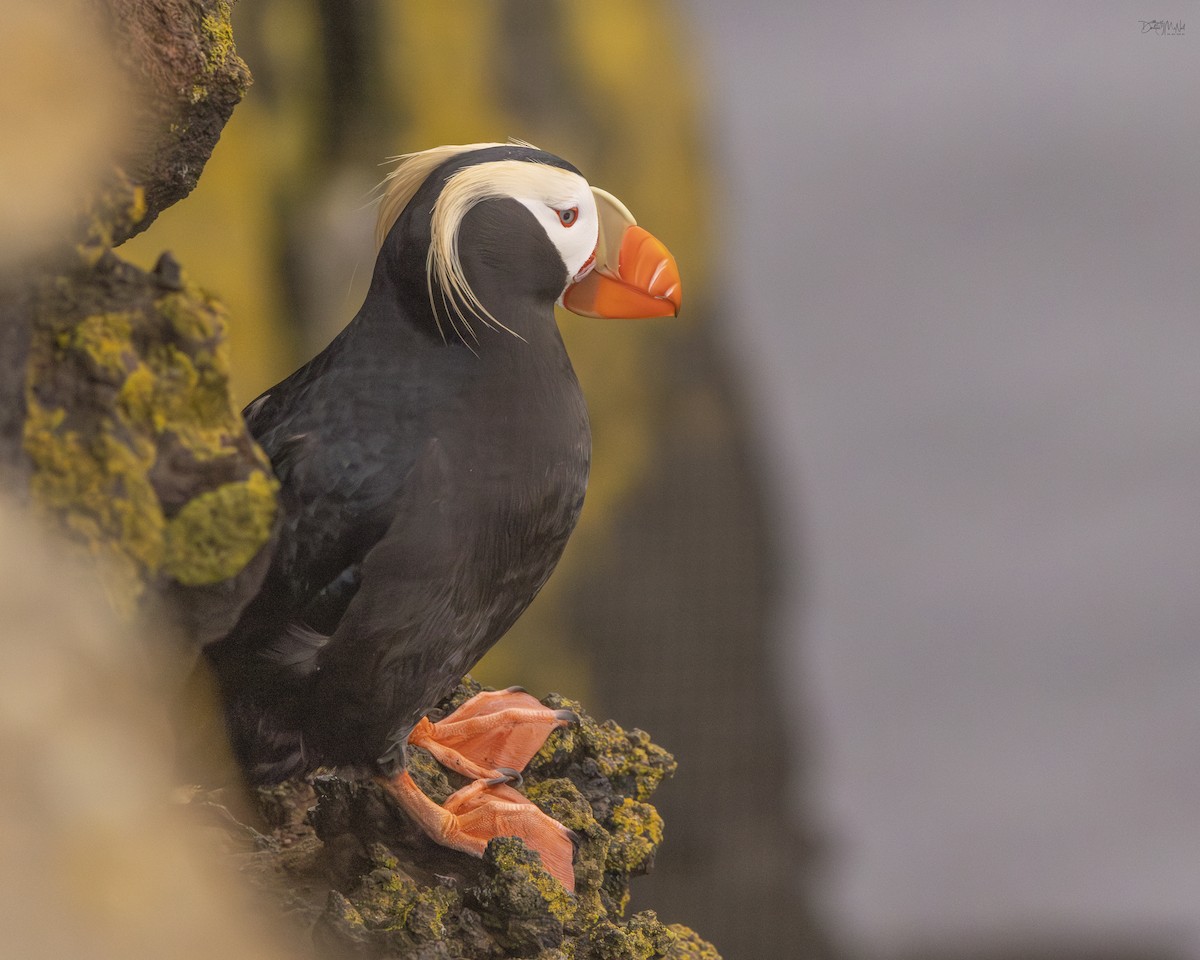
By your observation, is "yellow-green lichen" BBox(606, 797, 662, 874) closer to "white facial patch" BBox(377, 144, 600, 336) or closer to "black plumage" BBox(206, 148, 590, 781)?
"black plumage" BBox(206, 148, 590, 781)

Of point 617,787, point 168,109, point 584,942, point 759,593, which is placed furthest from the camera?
point 759,593

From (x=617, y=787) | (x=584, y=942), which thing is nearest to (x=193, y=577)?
(x=584, y=942)

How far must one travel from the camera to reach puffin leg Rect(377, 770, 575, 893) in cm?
119

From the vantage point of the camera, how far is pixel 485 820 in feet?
4.05

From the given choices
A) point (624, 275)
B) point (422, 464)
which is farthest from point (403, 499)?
point (624, 275)

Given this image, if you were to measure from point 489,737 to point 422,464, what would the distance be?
449 millimetres

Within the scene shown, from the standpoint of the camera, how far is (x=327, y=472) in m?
1.05

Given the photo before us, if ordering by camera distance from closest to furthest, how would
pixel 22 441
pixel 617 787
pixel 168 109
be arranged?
pixel 22 441 → pixel 168 109 → pixel 617 787

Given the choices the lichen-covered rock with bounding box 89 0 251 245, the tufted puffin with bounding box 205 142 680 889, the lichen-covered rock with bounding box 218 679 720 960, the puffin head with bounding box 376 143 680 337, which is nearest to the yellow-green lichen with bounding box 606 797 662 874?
the lichen-covered rock with bounding box 218 679 720 960

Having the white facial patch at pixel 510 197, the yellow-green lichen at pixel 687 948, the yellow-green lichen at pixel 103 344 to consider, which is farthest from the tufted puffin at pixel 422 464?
the yellow-green lichen at pixel 687 948

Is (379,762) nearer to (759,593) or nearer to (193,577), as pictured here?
(193,577)

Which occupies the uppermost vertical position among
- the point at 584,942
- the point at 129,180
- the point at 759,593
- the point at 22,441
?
the point at 129,180

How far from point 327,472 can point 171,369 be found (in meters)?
0.21

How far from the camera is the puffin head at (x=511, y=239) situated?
108 centimetres
